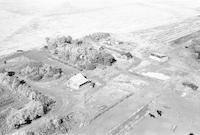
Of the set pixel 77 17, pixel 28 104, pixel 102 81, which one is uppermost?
pixel 28 104

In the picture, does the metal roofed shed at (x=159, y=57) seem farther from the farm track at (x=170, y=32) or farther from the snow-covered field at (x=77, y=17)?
the snow-covered field at (x=77, y=17)

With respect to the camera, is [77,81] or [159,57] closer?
[77,81]

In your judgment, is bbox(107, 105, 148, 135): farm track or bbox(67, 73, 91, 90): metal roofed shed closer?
bbox(107, 105, 148, 135): farm track

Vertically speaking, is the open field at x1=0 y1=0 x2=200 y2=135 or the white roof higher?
the white roof

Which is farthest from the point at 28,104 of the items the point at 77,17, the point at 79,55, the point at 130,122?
the point at 77,17

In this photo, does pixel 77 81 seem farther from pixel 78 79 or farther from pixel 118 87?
pixel 118 87

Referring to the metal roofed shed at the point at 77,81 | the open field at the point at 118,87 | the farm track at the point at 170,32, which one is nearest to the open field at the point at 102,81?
the metal roofed shed at the point at 77,81

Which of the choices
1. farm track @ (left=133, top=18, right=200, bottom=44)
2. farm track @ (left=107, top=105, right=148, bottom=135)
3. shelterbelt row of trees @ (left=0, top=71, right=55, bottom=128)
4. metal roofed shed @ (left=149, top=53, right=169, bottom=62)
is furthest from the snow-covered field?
farm track @ (left=107, top=105, right=148, bottom=135)

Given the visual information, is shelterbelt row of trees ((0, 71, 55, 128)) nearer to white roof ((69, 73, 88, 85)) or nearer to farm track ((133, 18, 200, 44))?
white roof ((69, 73, 88, 85))
